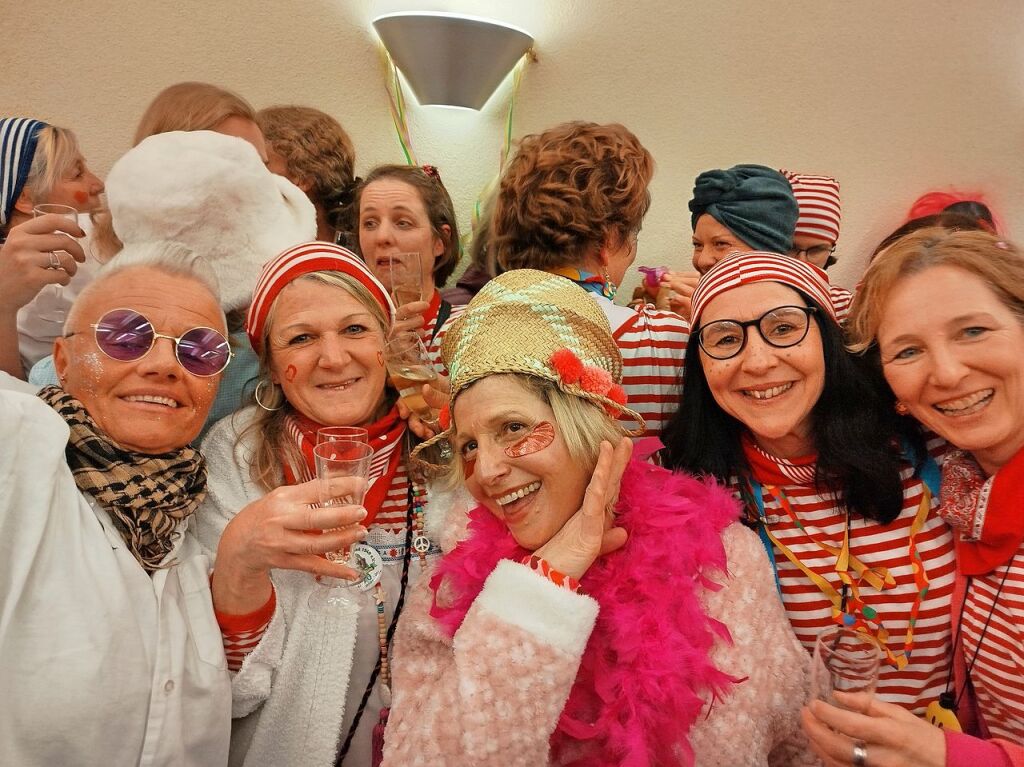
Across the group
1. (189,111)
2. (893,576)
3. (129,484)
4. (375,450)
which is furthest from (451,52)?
(893,576)

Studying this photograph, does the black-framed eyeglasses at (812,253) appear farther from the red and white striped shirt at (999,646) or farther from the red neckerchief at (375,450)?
the red neckerchief at (375,450)

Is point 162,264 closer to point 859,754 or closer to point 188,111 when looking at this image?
point 188,111

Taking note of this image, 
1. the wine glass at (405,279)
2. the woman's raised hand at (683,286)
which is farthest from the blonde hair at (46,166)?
the woman's raised hand at (683,286)

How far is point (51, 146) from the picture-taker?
2.54 meters

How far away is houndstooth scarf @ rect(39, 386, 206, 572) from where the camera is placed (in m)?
1.48

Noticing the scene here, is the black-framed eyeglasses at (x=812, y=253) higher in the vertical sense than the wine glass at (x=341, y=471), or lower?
lower

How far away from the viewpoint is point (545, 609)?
1.40 m

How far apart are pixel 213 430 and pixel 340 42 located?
8.02ft

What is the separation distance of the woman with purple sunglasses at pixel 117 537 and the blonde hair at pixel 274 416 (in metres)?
0.15

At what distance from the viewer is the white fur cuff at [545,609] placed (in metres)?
1.39

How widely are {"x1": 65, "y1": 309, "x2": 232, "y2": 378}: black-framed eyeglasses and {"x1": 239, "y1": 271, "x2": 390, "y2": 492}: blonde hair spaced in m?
0.23

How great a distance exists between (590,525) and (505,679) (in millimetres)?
338

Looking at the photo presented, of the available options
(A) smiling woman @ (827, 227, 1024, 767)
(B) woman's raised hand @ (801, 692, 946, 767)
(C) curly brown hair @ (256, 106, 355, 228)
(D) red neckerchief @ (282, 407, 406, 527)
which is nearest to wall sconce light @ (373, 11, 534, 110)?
(C) curly brown hair @ (256, 106, 355, 228)

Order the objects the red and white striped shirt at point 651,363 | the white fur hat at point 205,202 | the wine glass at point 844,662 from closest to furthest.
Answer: the wine glass at point 844,662 → the white fur hat at point 205,202 → the red and white striped shirt at point 651,363
